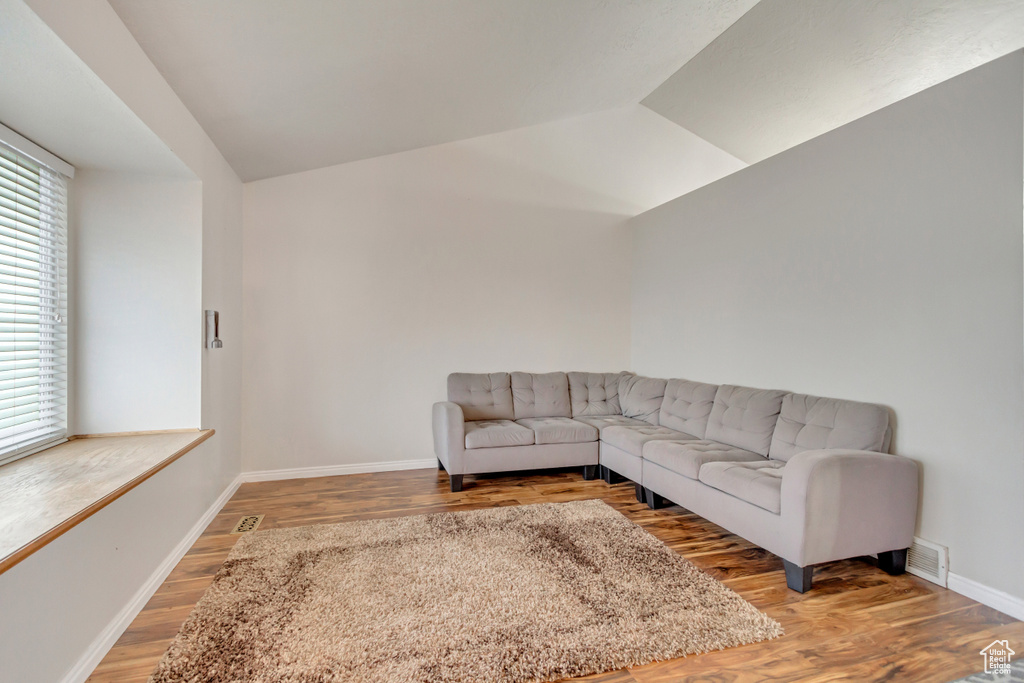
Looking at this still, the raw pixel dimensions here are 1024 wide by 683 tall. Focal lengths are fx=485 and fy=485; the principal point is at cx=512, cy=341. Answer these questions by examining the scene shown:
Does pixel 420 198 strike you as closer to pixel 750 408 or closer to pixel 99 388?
pixel 99 388

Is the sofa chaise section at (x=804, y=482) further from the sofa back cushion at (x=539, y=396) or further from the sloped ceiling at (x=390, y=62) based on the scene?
the sloped ceiling at (x=390, y=62)

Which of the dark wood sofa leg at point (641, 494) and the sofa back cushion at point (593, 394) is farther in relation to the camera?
the sofa back cushion at point (593, 394)

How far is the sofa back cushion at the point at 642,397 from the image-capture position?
14.3ft

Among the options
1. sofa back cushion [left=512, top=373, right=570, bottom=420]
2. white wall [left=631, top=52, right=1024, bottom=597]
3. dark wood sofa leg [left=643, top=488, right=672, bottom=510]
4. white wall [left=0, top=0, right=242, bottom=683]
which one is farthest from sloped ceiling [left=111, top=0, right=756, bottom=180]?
dark wood sofa leg [left=643, top=488, right=672, bottom=510]

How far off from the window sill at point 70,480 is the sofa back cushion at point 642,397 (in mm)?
3418

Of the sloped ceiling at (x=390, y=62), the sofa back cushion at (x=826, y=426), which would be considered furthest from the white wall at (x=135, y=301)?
the sofa back cushion at (x=826, y=426)

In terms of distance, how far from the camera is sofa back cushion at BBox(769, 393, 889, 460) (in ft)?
8.48

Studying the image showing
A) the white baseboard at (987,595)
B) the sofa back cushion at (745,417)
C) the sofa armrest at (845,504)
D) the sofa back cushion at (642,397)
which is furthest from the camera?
the sofa back cushion at (642,397)

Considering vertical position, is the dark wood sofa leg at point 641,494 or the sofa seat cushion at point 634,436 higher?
the sofa seat cushion at point 634,436

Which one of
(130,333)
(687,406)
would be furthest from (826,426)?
(130,333)

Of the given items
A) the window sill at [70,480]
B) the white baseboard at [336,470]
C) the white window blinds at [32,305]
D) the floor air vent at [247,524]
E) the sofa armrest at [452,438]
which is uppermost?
the white window blinds at [32,305]

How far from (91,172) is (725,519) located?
399cm

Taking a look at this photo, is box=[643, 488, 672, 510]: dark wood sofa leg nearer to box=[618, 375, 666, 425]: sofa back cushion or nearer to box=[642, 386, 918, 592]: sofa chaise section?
box=[642, 386, 918, 592]: sofa chaise section

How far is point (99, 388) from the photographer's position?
105 inches
